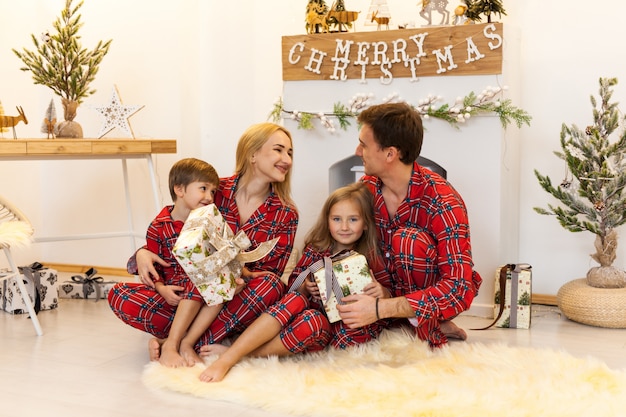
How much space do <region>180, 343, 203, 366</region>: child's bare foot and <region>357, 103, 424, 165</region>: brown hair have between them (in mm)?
944

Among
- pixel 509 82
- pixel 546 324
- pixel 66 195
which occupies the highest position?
pixel 509 82

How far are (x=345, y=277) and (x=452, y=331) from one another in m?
0.61

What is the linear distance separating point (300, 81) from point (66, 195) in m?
1.71

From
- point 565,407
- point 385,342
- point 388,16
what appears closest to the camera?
Answer: point 565,407

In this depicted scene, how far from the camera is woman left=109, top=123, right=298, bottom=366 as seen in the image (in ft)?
8.27

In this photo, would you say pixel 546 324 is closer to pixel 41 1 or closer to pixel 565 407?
pixel 565 407

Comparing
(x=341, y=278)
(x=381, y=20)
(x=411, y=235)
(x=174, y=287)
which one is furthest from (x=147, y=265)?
(x=381, y=20)

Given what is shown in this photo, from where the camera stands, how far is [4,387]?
2301 millimetres

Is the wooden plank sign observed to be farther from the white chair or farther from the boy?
the white chair

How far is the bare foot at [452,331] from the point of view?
281cm

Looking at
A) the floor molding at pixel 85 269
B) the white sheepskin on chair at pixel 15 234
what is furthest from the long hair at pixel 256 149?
the floor molding at pixel 85 269

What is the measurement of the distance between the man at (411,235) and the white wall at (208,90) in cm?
68

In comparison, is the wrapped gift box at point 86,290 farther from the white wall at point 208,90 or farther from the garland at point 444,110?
the garland at point 444,110

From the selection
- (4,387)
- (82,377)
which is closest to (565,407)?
(82,377)
